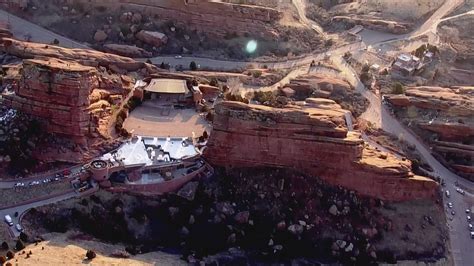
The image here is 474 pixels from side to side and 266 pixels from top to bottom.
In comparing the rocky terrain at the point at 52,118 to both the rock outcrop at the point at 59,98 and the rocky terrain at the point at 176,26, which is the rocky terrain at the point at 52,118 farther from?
the rocky terrain at the point at 176,26

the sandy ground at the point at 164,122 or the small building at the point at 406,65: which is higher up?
the small building at the point at 406,65

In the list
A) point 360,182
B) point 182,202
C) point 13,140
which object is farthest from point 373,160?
point 13,140

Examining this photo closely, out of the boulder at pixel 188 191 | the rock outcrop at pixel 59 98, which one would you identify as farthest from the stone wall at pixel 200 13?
the boulder at pixel 188 191

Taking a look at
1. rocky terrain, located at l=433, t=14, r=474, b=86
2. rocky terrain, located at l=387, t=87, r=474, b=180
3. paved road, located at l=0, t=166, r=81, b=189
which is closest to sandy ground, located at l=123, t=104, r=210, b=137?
paved road, located at l=0, t=166, r=81, b=189

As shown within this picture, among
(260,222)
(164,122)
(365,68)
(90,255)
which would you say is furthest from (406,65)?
(90,255)

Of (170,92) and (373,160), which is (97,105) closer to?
(170,92)

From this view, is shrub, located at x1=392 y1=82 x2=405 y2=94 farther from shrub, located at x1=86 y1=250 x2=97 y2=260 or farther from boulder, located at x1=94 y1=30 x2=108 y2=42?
shrub, located at x1=86 y1=250 x2=97 y2=260
